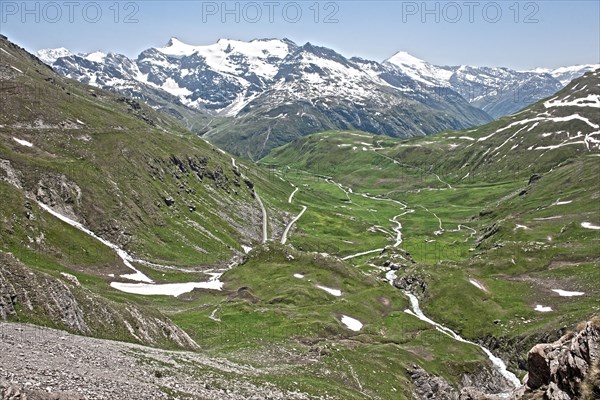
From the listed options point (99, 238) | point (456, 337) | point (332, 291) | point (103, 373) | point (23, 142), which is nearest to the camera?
point (103, 373)

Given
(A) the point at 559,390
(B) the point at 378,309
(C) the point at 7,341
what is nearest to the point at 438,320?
(B) the point at 378,309

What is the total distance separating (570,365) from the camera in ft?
111

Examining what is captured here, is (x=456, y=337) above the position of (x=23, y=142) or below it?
below

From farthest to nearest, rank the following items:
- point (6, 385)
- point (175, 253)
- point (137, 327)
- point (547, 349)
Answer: point (175, 253)
point (137, 327)
point (547, 349)
point (6, 385)

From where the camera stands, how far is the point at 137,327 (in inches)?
2437

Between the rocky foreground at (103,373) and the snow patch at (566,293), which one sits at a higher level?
the snow patch at (566,293)

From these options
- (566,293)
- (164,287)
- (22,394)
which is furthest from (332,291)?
(22,394)

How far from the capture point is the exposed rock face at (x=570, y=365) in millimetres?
32219

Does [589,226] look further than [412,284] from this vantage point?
Yes

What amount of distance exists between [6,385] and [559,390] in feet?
120

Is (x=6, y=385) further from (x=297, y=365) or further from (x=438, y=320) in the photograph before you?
(x=438, y=320)

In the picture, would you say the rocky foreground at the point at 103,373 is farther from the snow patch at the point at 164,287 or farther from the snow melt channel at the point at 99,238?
the snow melt channel at the point at 99,238

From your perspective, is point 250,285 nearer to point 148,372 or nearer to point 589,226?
point 148,372

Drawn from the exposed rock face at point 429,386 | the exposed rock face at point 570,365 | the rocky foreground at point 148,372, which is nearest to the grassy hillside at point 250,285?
the exposed rock face at point 429,386
